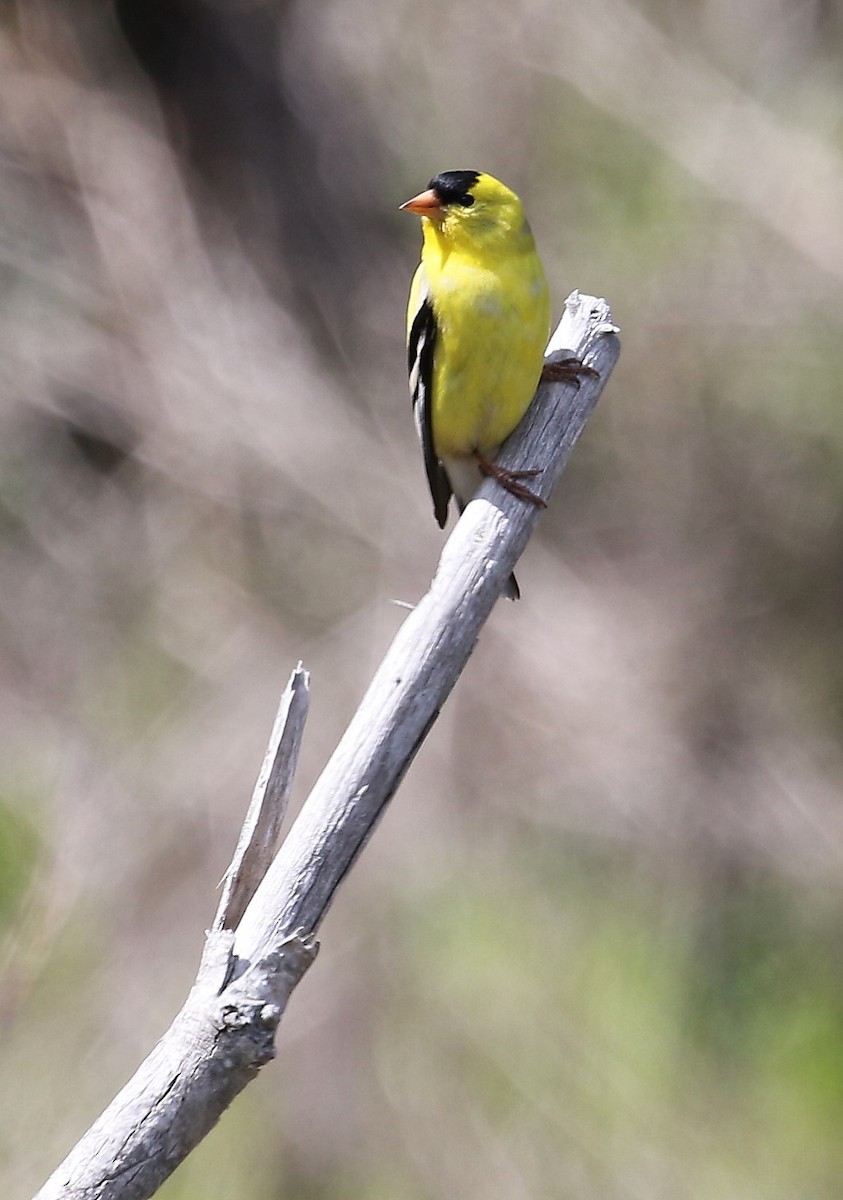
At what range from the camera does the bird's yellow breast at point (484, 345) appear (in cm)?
322

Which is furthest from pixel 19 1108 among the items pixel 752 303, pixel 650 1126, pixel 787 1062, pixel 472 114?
pixel 472 114

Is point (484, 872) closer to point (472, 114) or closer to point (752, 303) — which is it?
point (752, 303)

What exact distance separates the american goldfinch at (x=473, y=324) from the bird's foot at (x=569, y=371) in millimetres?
38

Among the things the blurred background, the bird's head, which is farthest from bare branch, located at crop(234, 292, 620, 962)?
the blurred background

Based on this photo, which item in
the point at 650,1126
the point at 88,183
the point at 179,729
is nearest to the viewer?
the point at 650,1126

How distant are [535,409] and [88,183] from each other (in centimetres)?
591

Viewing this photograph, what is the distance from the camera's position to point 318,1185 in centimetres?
562

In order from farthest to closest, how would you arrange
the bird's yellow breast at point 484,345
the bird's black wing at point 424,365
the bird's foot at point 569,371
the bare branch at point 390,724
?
the bird's black wing at point 424,365
the bird's yellow breast at point 484,345
the bird's foot at point 569,371
the bare branch at point 390,724

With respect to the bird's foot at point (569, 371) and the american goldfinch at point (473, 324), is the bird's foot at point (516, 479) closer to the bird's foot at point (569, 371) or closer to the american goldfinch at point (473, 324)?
the american goldfinch at point (473, 324)

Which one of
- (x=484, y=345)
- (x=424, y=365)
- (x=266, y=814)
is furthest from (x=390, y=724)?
(x=424, y=365)

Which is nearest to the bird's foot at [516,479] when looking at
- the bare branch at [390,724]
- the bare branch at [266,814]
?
the bare branch at [390,724]

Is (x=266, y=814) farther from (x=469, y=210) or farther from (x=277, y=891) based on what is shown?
(x=469, y=210)

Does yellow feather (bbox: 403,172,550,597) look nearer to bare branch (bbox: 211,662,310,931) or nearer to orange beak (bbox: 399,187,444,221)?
orange beak (bbox: 399,187,444,221)

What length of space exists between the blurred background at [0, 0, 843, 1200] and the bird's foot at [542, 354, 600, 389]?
339cm
